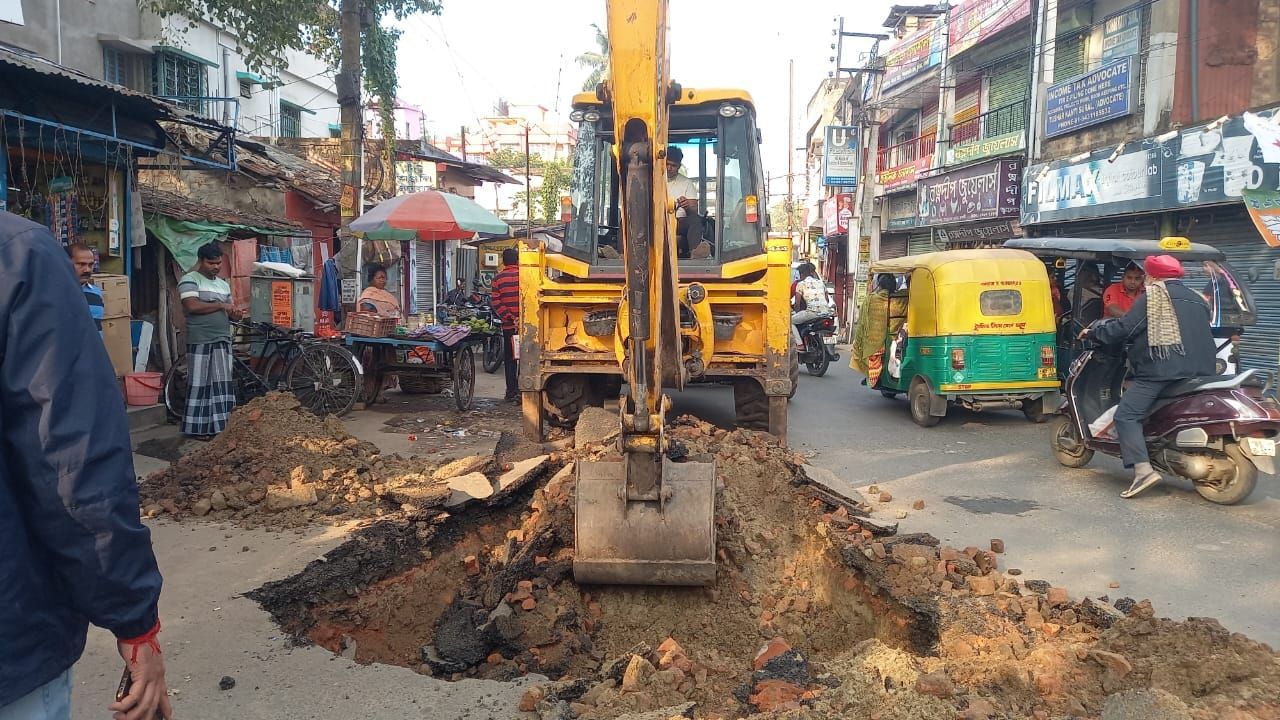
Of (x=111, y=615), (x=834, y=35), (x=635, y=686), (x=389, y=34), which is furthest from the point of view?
(x=834, y=35)

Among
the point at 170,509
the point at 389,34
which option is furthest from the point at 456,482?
the point at 389,34

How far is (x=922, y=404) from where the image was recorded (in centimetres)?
1002

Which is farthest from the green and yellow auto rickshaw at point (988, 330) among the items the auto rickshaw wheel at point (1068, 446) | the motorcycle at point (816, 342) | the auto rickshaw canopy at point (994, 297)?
the motorcycle at point (816, 342)

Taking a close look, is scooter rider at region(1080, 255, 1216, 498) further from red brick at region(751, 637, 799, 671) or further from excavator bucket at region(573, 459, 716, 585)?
red brick at region(751, 637, 799, 671)

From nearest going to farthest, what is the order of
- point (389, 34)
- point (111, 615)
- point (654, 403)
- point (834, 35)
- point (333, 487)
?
1. point (111, 615)
2. point (654, 403)
3. point (333, 487)
4. point (389, 34)
5. point (834, 35)

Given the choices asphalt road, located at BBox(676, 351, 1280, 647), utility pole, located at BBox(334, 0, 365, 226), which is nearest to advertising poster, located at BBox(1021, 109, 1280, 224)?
asphalt road, located at BBox(676, 351, 1280, 647)

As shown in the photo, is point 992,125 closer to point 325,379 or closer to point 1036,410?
point 1036,410

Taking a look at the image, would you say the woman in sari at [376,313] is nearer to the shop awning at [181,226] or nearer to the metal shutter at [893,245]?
the shop awning at [181,226]

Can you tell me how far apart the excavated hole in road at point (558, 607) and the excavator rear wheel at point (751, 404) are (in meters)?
2.63

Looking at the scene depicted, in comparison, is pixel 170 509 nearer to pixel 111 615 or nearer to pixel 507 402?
pixel 111 615

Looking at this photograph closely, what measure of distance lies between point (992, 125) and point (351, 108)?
15.0 m

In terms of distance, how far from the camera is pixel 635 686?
331 cm

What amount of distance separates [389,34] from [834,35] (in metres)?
16.4

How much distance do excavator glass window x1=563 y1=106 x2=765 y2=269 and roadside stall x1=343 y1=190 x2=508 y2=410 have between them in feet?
8.73
